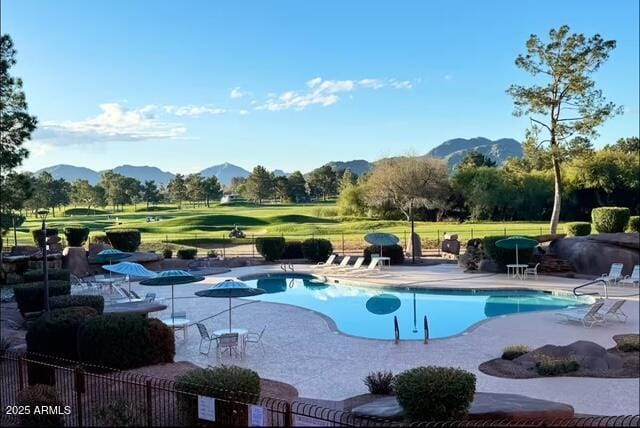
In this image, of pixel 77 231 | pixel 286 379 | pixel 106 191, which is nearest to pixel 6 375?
pixel 286 379

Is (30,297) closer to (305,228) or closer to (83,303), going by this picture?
(83,303)

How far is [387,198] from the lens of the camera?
55.4 meters

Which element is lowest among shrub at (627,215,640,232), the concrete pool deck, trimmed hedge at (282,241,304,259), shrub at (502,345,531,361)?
the concrete pool deck

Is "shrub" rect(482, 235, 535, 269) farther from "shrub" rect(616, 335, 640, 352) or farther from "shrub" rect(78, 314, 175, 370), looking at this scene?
"shrub" rect(78, 314, 175, 370)

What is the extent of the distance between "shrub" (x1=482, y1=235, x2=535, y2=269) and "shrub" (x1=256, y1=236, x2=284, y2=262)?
404 inches

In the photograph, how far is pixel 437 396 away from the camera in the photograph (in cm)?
620

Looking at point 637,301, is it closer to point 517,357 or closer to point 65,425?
point 517,357

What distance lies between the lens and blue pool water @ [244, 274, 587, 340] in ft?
49.7

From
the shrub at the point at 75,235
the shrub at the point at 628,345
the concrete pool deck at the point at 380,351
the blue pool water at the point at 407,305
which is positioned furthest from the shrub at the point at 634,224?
the shrub at the point at 75,235

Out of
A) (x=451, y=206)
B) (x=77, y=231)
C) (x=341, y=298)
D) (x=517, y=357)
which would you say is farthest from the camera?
(x=451, y=206)

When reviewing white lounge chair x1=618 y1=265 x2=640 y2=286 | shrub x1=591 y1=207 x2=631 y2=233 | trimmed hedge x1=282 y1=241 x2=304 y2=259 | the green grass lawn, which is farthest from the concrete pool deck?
the green grass lawn

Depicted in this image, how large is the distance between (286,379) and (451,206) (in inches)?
1816

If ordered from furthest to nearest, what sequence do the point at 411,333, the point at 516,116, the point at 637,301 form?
the point at 516,116 < the point at 637,301 < the point at 411,333

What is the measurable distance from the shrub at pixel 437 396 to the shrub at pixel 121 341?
5072 mm
